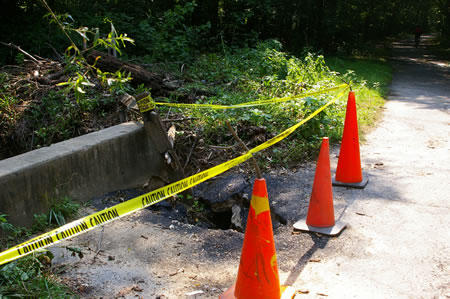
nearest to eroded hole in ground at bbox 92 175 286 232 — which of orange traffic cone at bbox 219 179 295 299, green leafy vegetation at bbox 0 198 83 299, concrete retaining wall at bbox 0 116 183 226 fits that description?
concrete retaining wall at bbox 0 116 183 226

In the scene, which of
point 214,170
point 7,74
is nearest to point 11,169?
point 214,170

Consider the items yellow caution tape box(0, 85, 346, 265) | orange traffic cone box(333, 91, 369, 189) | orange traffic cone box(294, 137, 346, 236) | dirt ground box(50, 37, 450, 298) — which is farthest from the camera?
orange traffic cone box(333, 91, 369, 189)

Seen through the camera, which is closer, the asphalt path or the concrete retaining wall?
the asphalt path

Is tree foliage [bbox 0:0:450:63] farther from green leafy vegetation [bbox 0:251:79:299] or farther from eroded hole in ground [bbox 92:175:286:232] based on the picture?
green leafy vegetation [bbox 0:251:79:299]

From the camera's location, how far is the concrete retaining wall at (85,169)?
4.29 metres

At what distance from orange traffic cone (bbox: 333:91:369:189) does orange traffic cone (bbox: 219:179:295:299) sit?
2.51 meters

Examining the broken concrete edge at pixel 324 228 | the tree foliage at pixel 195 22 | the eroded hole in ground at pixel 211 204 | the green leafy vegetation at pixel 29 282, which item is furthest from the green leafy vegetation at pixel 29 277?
the tree foliage at pixel 195 22

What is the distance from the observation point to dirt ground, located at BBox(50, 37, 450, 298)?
138 inches

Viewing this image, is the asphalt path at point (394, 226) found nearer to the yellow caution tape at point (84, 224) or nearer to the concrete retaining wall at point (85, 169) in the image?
the yellow caution tape at point (84, 224)

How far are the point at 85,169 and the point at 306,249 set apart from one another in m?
2.45

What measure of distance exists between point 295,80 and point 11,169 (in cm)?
603

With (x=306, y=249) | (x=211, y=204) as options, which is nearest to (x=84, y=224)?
(x=306, y=249)

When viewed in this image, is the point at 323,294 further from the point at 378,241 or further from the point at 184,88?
the point at 184,88

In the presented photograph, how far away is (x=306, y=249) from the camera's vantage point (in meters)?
4.13
